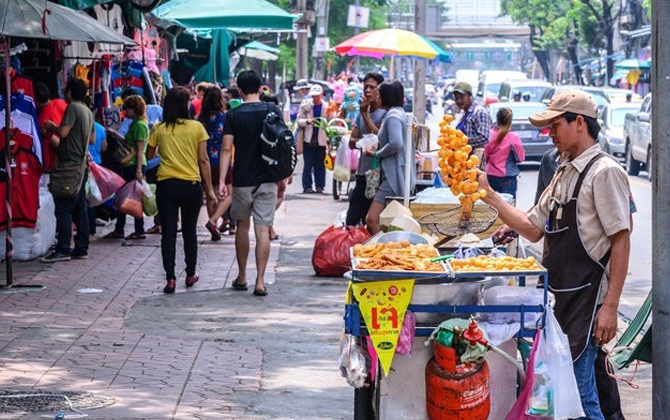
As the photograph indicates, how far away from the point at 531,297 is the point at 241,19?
A: 35.0 feet

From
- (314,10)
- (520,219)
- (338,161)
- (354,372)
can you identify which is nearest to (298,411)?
(354,372)

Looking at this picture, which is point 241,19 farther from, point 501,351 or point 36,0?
point 501,351

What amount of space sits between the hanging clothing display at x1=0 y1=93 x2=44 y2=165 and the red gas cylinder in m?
7.53

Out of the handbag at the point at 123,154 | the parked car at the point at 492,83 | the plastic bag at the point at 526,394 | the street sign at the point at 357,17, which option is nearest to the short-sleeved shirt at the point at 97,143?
the handbag at the point at 123,154

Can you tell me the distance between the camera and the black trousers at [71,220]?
12984 millimetres

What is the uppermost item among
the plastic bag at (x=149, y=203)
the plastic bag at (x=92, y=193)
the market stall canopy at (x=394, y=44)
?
the market stall canopy at (x=394, y=44)

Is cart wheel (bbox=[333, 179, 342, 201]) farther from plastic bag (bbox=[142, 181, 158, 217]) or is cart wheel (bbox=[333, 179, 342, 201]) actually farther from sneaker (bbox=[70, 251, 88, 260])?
sneaker (bbox=[70, 251, 88, 260])

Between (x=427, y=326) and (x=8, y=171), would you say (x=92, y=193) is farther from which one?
(x=427, y=326)

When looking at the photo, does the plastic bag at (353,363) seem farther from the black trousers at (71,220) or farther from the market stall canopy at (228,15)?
the market stall canopy at (228,15)

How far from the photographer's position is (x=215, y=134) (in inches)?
576

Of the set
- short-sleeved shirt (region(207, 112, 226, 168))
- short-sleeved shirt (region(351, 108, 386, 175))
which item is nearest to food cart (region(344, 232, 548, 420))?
short-sleeved shirt (region(351, 108, 386, 175))

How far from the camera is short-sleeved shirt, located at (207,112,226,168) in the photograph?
14.6 meters

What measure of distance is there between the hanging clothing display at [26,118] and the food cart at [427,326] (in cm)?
710

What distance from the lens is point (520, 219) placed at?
6.28 m
